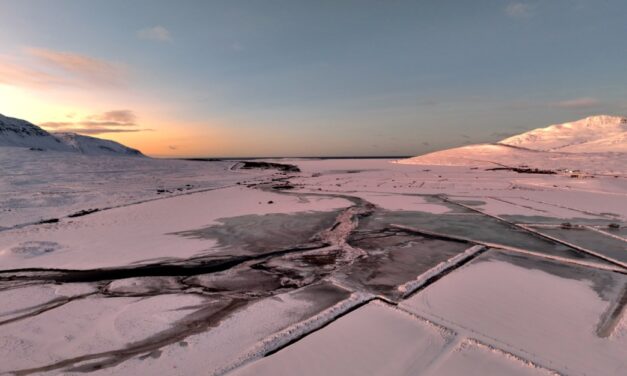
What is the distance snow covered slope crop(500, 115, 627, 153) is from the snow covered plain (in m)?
47.6

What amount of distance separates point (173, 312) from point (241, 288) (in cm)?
139

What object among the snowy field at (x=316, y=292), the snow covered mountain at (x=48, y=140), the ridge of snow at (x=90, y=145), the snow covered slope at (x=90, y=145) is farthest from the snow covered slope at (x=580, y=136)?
the snow covered mountain at (x=48, y=140)

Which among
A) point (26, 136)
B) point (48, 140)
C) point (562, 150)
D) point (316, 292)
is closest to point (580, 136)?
point (562, 150)

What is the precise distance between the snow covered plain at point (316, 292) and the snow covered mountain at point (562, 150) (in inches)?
1134

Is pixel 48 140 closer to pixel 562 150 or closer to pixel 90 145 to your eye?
pixel 90 145

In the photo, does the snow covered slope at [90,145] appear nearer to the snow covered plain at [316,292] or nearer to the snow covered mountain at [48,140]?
the snow covered mountain at [48,140]

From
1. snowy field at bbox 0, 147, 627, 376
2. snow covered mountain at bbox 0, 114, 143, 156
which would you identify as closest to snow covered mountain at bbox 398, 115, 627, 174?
snowy field at bbox 0, 147, 627, 376

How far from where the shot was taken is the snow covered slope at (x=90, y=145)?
95.7m

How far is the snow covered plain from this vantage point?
4414mm

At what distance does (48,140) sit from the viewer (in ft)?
317

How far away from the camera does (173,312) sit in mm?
5727

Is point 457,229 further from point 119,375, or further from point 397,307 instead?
point 119,375

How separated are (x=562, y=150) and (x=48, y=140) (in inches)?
4756

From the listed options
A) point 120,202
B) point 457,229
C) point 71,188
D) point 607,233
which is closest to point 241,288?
point 457,229
